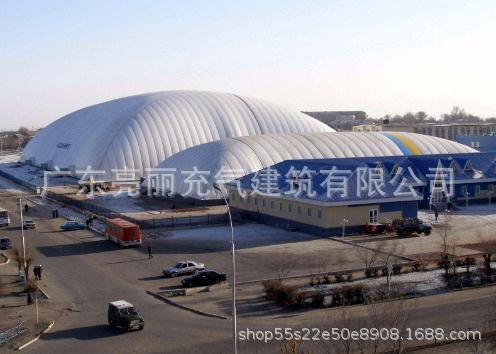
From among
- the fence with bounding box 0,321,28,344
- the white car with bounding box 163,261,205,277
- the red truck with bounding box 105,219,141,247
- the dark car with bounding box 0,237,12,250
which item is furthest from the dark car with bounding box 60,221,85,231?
the fence with bounding box 0,321,28,344

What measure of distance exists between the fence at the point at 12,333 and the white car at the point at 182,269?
7.60 meters

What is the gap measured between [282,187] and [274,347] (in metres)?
22.2

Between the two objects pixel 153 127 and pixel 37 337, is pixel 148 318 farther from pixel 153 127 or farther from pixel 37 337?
pixel 153 127

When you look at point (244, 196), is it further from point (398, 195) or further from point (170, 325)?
point (170, 325)

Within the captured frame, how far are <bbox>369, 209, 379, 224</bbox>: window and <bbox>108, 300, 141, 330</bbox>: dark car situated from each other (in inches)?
743

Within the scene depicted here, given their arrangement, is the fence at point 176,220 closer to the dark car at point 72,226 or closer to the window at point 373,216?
the dark car at point 72,226

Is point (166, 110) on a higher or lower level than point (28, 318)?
higher

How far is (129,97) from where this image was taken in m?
73.4

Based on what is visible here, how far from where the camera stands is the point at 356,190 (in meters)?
35.3

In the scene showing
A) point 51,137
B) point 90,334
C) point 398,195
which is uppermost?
point 51,137

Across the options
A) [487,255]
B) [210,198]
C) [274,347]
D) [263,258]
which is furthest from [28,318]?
[210,198]

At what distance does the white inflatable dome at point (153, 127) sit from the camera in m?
60.2

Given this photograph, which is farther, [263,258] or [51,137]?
[51,137]

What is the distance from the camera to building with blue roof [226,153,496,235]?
34.7 meters
